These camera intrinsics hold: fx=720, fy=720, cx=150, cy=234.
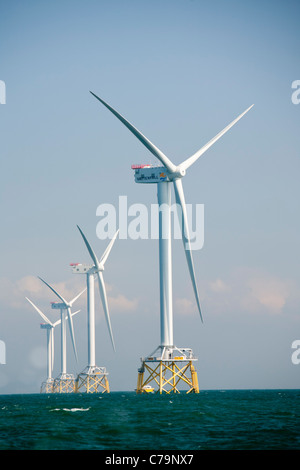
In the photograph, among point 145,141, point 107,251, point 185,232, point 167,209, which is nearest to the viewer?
point 145,141

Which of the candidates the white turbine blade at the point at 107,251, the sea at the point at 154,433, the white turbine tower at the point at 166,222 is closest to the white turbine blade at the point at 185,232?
the white turbine tower at the point at 166,222

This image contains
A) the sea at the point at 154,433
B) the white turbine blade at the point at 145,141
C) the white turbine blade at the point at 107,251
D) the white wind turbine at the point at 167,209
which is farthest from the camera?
the white turbine blade at the point at 107,251

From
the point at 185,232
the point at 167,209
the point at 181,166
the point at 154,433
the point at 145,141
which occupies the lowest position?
the point at 154,433

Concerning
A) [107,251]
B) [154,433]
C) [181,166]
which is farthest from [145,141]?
[107,251]

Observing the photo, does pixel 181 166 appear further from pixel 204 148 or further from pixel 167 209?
pixel 167 209

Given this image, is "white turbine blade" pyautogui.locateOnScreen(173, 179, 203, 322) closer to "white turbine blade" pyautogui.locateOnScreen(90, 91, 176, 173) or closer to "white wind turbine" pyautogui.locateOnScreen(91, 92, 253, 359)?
"white wind turbine" pyautogui.locateOnScreen(91, 92, 253, 359)

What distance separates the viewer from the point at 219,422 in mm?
68875

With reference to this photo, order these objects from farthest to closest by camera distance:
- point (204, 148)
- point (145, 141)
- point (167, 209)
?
point (167, 209) → point (204, 148) → point (145, 141)

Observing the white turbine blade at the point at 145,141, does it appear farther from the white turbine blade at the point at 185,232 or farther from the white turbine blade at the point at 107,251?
the white turbine blade at the point at 107,251

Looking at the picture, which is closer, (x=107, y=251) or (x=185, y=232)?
(x=185, y=232)

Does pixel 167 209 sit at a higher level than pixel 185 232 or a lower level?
higher

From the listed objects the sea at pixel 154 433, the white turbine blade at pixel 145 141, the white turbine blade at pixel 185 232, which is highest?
the white turbine blade at pixel 145 141

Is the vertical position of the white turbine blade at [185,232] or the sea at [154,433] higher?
the white turbine blade at [185,232]
